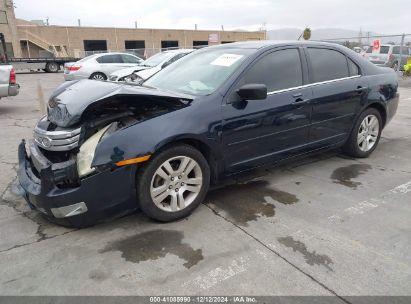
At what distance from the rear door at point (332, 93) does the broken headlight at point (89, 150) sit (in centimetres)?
240

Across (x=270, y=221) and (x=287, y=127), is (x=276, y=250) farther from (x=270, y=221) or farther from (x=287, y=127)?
(x=287, y=127)

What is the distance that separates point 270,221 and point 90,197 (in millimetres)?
1632

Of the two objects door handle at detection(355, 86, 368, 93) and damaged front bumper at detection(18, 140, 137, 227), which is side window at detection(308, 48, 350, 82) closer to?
door handle at detection(355, 86, 368, 93)

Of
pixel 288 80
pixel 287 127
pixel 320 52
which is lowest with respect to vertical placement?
pixel 287 127

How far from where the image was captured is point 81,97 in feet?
10.4

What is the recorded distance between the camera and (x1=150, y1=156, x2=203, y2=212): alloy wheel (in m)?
3.14

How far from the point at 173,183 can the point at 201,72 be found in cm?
138

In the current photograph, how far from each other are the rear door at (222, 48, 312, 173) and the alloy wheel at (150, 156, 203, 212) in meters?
0.42

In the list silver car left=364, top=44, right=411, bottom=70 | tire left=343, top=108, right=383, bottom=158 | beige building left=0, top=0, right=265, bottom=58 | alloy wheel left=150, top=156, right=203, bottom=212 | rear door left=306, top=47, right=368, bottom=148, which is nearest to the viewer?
alloy wheel left=150, top=156, right=203, bottom=212

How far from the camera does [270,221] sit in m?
3.28

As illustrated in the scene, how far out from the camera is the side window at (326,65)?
4.21m

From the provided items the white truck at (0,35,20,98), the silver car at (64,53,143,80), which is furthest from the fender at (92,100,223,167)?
the silver car at (64,53,143,80)

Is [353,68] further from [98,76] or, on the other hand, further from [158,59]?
[98,76]

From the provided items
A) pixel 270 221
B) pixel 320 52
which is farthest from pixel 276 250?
pixel 320 52
